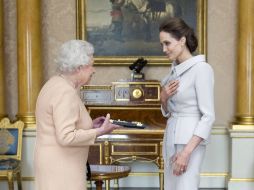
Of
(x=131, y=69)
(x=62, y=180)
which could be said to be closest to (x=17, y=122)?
(x=131, y=69)

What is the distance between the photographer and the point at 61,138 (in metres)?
2.75

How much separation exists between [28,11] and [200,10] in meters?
2.25

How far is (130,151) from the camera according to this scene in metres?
5.76

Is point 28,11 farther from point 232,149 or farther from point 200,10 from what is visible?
point 232,149

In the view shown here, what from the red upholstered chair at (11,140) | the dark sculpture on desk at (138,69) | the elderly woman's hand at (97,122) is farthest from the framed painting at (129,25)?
the elderly woman's hand at (97,122)

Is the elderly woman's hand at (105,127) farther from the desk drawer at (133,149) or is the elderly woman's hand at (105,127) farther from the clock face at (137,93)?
the clock face at (137,93)

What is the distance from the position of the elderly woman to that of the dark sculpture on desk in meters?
3.24

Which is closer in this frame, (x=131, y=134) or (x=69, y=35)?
(x=131, y=134)

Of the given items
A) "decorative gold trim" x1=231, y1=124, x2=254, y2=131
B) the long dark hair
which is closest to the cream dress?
the long dark hair

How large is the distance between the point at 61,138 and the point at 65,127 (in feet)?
0.22

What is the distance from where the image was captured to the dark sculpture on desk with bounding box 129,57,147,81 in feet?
20.3

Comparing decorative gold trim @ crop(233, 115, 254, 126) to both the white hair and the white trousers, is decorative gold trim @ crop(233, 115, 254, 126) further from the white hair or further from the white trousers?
the white hair

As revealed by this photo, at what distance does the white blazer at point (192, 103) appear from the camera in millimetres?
2949

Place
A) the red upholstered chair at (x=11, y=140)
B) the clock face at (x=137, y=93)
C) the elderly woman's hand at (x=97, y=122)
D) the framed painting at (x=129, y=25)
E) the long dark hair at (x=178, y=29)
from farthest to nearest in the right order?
the framed painting at (x=129, y=25) < the clock face at (x=137, y=93) < the red upholstered chair at (x=11, y=140) < the elderly woman's hand at (x=97, y=122) < the long dark hair at (x=178, y=29)
